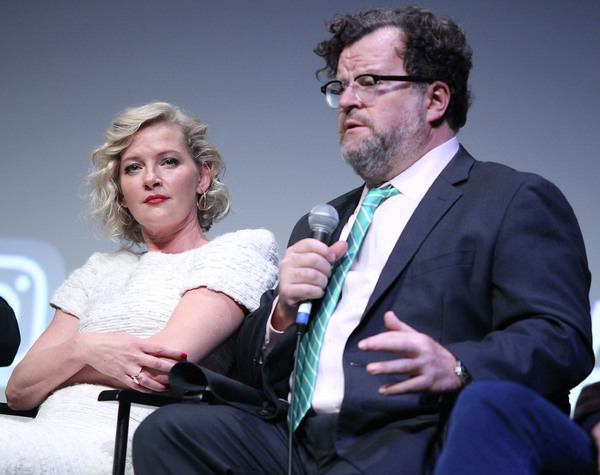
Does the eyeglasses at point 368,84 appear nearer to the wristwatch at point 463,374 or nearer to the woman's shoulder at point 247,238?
the woman's shoulder at point 247,238

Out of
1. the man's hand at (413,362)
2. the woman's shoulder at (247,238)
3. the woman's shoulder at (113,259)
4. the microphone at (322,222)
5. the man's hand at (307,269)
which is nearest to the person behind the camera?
the man's hand at (413,362)

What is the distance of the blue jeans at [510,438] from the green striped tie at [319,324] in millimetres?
655

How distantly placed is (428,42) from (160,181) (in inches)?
38.5

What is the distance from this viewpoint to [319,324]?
5.87 feet

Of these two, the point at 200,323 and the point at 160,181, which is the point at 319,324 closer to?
the point at 200,323

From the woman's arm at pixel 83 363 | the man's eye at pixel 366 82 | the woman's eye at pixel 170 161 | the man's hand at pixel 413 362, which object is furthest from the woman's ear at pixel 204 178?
the man's hand at pixel 413 362

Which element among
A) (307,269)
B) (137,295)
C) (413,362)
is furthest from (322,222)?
(137,295)

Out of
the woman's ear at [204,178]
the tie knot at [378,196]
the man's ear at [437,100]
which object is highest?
the man's ear at [437,100]

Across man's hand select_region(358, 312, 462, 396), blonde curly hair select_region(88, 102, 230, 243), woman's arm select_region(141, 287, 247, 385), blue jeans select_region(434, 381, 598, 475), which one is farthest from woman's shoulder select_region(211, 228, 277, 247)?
blue jeans select_region(434, 381, 598, 475)

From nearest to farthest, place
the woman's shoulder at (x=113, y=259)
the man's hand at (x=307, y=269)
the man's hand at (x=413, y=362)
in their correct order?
the man's hand at (x=413, y=362)
the man's hand at (x=307, y=269)
the woman's shoulder at (x=113, y=259)

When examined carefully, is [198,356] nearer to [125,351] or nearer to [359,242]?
[125,351]

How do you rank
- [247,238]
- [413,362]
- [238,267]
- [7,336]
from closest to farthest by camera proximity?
[413,362], [7,336], [238,267], [247,238]

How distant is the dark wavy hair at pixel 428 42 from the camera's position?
2.14 m

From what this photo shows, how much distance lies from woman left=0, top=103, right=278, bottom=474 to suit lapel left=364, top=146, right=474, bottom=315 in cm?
60
